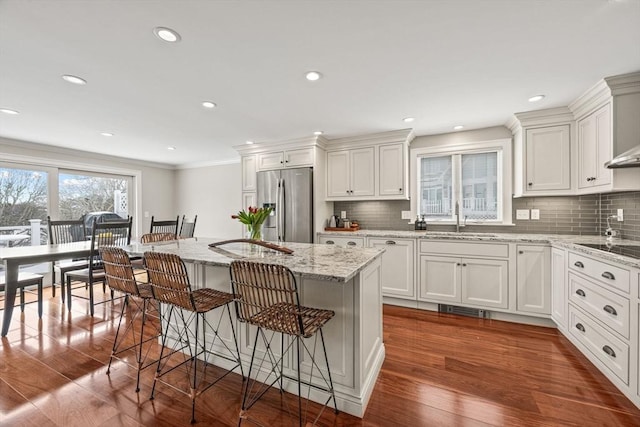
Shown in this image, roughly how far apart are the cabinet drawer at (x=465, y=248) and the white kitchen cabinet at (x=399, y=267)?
7.4 inches

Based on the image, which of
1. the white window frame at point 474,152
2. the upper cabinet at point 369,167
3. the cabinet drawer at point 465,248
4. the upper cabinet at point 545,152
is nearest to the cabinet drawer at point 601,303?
the cabinet drawer at point 465,248

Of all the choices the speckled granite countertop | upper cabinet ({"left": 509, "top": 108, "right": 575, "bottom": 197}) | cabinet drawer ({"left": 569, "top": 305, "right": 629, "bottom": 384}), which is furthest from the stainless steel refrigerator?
A: cabinet drawer ({"left": 569, "top": 305, "right": 629, "bottom": 384})

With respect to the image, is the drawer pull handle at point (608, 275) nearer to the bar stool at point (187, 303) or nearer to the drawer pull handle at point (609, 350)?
the drawer pull handle at point (609, 350)

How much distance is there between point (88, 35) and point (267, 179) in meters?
2.64

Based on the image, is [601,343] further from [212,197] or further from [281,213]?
[212,197]

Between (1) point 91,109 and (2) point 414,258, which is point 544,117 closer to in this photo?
(2) point 414,258

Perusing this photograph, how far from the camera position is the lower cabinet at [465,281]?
9.57 ft

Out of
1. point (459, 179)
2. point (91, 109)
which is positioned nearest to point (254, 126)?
point (91, 109)

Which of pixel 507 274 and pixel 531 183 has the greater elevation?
pixel 531 183

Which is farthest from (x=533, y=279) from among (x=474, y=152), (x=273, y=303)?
(x=273, y=303)

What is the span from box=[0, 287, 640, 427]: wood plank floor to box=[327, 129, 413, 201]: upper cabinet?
6.16 feet

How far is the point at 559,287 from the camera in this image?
2557mm

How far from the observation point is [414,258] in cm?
329

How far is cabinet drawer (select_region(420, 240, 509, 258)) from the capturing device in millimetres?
2902
